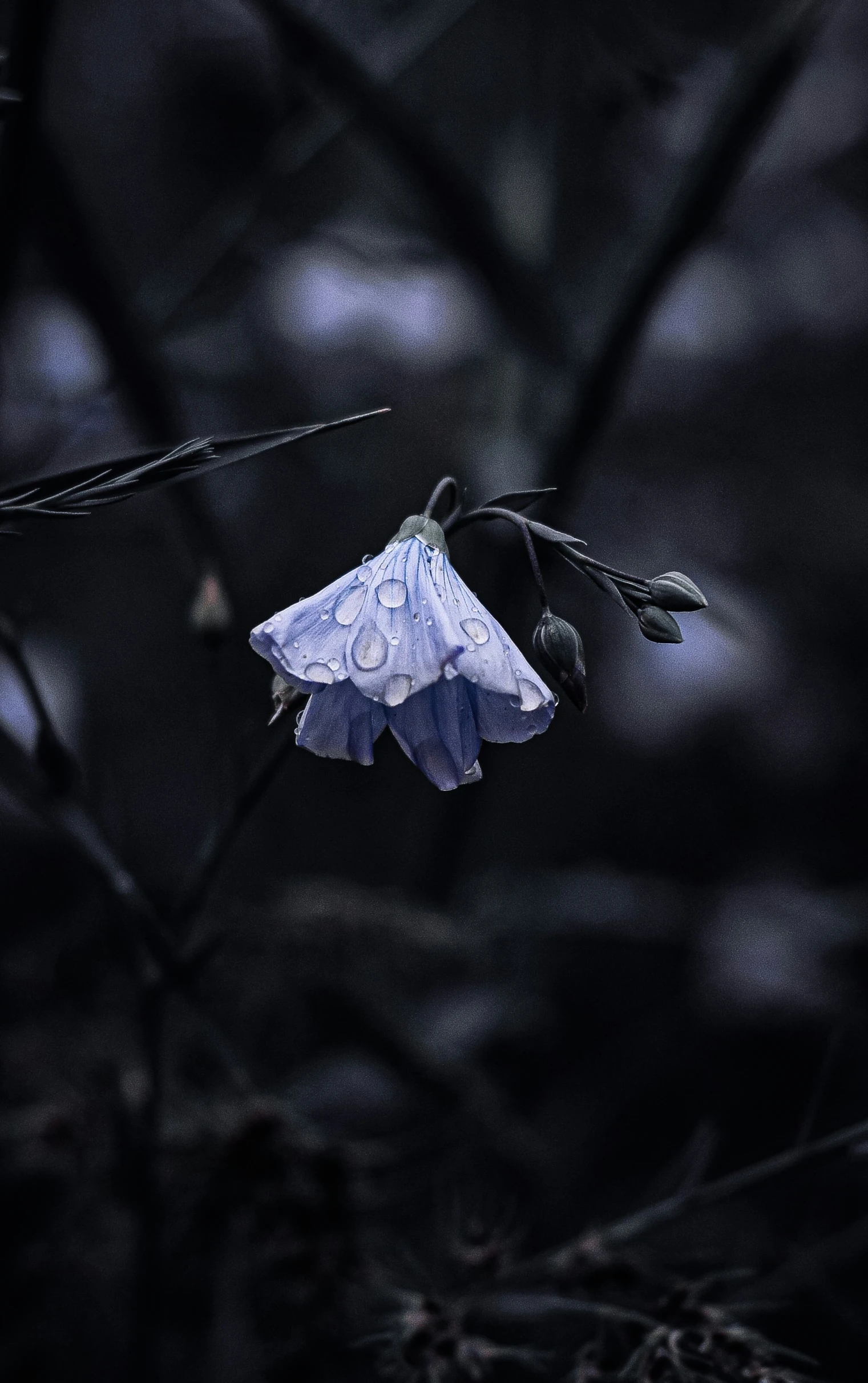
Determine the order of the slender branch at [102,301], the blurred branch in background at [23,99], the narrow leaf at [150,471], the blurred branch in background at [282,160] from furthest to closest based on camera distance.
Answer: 1. the blurred branch in background at [282,160]
2. the slender branch at [102,301]
3. the blurred branch in background at [23,99]
4. the narrow leaf at [150,471]

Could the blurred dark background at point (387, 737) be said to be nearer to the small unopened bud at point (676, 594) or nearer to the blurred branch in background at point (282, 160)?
the blurred branch in background at point (282, 160)

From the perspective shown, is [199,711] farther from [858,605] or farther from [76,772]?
[858,605]

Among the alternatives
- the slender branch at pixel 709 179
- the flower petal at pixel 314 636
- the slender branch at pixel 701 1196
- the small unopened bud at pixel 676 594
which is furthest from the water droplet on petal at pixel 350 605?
the slender branch at pixel 709 179

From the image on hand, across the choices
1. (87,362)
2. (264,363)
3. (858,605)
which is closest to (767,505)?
(858,605)

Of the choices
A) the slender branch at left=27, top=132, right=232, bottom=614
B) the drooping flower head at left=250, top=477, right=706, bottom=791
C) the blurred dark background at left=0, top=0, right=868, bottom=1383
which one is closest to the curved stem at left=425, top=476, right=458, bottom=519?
the drooping flower head at left=250, top=477, right=706, bottom=791

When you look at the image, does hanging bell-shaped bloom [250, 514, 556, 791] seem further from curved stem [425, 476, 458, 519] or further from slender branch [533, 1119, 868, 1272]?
slender branch [533, 1119, 868, 1272]
